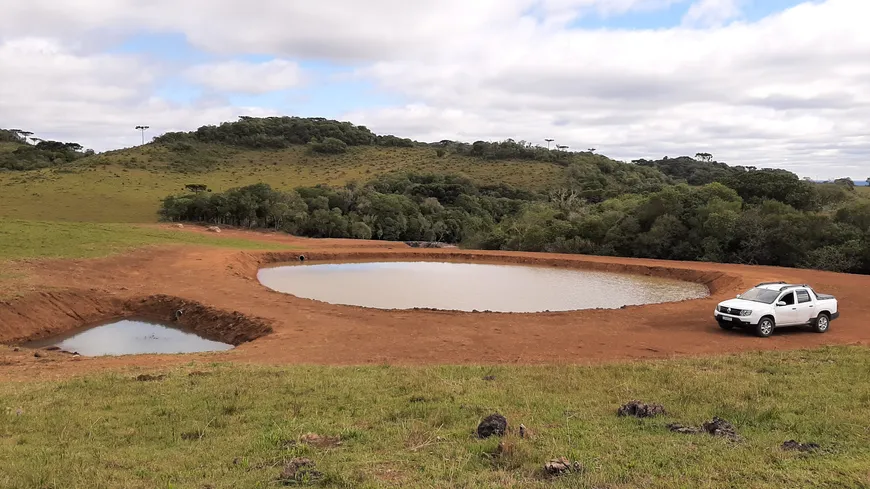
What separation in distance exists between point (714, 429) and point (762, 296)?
11.7m

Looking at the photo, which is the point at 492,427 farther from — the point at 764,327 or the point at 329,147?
the point at 329,147

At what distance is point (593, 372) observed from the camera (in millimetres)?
11531

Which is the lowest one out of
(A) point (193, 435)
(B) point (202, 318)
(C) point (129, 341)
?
(C) point (129, 341)

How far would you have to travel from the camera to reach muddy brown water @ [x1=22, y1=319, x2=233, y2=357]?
1745cm

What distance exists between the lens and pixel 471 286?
28562 millimetres

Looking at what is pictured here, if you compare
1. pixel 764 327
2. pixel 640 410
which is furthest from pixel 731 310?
pixel 640 410

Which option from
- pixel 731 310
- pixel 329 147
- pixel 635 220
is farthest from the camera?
pixel 329 147

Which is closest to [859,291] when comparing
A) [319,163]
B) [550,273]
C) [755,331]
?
[755,331]

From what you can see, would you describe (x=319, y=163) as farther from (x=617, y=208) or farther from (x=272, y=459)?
(x=272, y=459)

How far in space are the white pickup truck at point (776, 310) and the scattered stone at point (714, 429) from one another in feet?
34.3

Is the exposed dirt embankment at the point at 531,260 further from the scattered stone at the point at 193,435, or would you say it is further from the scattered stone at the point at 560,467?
the scattered stone at the point at 193,435

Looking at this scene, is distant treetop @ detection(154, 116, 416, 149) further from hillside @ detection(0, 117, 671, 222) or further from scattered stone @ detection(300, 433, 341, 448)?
scattered stone @ detection(300, 433, 341, 448)

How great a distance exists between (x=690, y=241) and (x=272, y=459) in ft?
127

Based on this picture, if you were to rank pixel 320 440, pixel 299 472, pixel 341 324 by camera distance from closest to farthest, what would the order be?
pixel 299 472
pixel 320 440
pixel 341 324
